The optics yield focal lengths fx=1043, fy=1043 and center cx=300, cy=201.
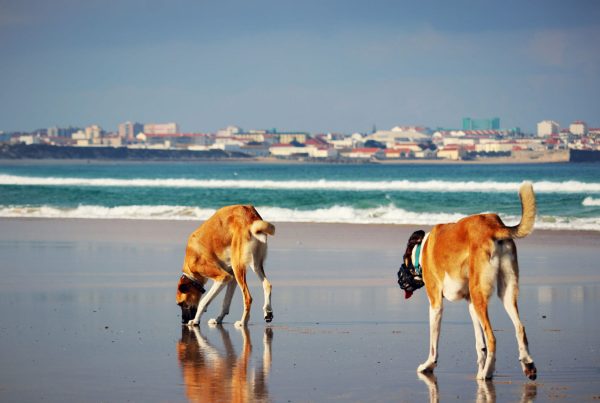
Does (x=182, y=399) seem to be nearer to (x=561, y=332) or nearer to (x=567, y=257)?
(x=561, y=332)

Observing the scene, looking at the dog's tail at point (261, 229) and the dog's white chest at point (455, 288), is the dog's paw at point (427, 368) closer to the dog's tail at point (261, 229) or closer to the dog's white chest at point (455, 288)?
the dog's white chest at point (455, 288)

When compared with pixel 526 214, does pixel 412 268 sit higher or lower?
lower

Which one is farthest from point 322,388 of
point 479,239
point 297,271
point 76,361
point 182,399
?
point 297,271

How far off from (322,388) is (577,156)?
489 feet

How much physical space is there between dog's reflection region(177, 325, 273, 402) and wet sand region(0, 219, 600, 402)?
19mm

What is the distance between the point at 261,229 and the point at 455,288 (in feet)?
9.36

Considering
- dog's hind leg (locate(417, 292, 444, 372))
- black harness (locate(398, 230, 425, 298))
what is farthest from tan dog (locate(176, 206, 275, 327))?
dog's hind leg (locate(417, 292, 444, 372))

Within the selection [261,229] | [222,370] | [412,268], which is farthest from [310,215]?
[222,370]

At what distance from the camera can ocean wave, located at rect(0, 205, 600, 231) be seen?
2756 centimetres

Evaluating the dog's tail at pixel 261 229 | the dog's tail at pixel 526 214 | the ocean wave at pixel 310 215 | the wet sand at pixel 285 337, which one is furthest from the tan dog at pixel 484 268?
the ocean wave at pixel 310 215

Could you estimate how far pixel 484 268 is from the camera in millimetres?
7863

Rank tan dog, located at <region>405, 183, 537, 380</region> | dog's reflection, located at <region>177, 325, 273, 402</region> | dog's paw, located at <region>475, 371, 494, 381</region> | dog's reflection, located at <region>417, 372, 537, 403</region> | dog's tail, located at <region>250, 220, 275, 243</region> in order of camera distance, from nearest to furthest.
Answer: dog's reflection, located at <region>417, 372, 537, 403</region> → dog's reflection, located at <region>177, 325, 273, 402</region> → tan dog, located at <region>405, 183, 537, 380</region> → dog's paw, located at <region>475, 371, 494, 381</region> → dog's tail, located at <region>250, 220, 275, 243</region>

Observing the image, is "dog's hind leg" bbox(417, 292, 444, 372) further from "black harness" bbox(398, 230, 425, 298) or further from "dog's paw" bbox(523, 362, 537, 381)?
"dog's paw" bbox(523, 362, 537, 381)

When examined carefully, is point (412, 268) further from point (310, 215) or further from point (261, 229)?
point (310, 215)
